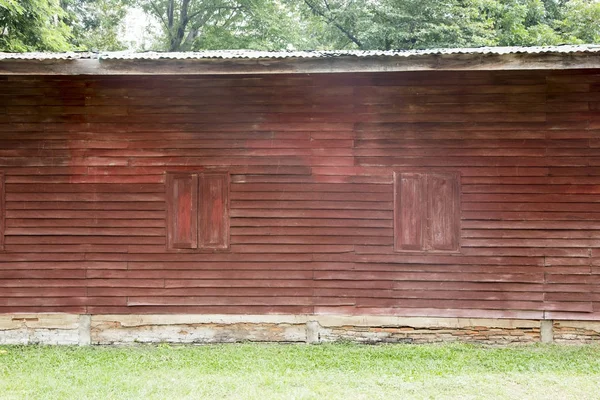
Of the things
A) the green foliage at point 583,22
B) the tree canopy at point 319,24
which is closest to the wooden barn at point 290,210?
the tree canopy at point 319,24

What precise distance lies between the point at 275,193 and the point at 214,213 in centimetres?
91

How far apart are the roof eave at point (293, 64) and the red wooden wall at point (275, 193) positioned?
0.82 metres

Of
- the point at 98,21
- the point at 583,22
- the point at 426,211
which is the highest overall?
the point at 98,21

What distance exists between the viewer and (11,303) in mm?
7223

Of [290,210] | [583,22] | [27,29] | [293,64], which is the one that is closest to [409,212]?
[290,210]

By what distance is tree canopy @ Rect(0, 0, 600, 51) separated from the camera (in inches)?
701

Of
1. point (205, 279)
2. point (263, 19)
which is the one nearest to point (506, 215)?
point (205, 279)

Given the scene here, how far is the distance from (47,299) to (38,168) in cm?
187

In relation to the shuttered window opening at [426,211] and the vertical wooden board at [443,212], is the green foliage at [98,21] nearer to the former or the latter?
the shuttered window opening at [426,211]

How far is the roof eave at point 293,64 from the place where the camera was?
6.11m

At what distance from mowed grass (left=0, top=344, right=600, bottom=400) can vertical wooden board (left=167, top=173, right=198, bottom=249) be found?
4.79 feet

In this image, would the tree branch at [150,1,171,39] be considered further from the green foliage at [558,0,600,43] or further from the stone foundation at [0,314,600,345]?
the stone foundation at [0,314,600,345]

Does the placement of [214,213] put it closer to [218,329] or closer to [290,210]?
[290,210]

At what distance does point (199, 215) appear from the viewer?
23.6 ft
